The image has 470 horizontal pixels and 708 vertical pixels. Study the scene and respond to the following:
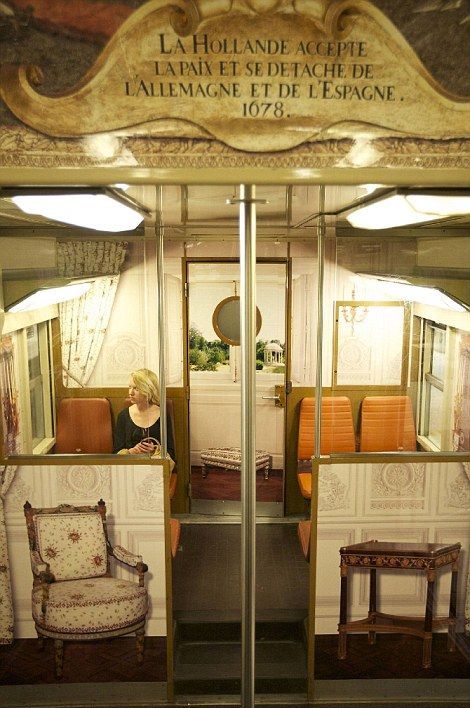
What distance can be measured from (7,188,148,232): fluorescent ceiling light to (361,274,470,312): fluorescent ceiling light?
4.81 ft

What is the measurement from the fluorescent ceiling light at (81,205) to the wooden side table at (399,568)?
2.06 metres

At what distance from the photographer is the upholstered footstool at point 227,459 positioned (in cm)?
607

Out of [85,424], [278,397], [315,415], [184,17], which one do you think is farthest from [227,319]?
[184,17]

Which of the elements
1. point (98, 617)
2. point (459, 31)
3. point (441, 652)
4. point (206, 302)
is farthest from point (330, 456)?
point (206, 302)

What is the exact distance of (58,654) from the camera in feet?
9.97

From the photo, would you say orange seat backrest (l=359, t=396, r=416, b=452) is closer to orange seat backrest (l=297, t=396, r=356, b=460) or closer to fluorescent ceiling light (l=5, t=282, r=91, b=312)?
orange seat backrest (l=297, t=396, r=356, b=460)

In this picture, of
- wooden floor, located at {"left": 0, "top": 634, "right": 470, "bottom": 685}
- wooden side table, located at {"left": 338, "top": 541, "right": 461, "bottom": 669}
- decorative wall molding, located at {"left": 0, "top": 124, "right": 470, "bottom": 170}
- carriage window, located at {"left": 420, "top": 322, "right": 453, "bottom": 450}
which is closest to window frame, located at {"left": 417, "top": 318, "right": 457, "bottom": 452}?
carriage window, located at {"left": 420, "top": 322, "right": 453, "bottom": 450}

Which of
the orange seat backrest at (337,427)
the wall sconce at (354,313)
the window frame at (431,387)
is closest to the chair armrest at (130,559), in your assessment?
the orange seat backrest at (337,427)

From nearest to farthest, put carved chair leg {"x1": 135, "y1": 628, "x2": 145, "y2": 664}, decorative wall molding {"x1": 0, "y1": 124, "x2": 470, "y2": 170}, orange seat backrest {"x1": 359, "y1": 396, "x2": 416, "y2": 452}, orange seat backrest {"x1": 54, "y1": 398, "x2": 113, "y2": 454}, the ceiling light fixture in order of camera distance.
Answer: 1. decorative wall molding {"x1": 0, "y1": 124, "x2": 470, "y2": 170}
2. the ceiling light fixture
3. carved chair leg {"x1": 135, "y1": 628, "x2": 145, "y2": 664}
4. orange seat backrest {"x1": 359, "y1": 396, "x2": 416, "y2": 452}
5. orange seat backrest {"x1": 54, "y1": 398, "x2": 113, "y2": 454}

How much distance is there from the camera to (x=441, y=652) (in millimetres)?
3141

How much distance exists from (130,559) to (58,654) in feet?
2.06

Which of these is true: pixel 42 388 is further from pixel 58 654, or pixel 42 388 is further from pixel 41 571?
pixel 58 654

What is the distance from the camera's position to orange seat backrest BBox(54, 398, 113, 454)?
11.5ft

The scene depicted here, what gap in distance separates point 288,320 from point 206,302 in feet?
4.66
